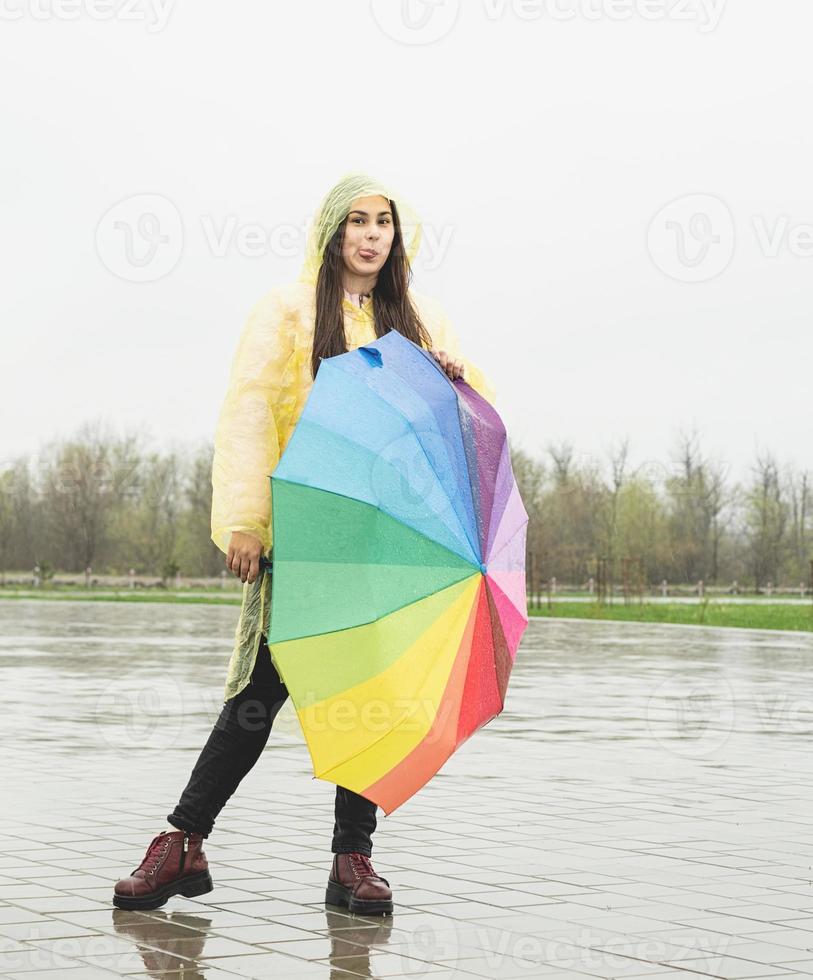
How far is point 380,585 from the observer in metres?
4.34

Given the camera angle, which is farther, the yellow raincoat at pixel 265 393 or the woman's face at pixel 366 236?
the woman's face at pixel 366 236

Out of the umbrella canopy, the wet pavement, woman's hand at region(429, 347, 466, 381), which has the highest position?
woman's hand at region(429, 347, 466, 381)

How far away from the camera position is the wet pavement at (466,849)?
14.3 ft

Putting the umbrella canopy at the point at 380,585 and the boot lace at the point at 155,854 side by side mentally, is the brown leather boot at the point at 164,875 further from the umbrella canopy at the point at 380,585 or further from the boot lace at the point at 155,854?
the umbrella canopy at the point at 380,585

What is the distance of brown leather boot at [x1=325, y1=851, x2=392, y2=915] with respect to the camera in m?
4.89

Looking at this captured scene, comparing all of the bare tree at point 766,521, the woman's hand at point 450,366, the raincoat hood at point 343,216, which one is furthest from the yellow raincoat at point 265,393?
the bare tree at point 766,521

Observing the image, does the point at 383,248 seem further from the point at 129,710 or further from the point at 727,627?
the point at 727,627

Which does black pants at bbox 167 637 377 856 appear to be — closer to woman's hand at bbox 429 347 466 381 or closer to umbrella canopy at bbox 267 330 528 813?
umbrella canopy at bbox 267 330 528 813

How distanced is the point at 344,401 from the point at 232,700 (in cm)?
110

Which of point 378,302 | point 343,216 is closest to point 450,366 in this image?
point 378,302

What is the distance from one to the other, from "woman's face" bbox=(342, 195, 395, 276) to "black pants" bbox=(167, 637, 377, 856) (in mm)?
1275

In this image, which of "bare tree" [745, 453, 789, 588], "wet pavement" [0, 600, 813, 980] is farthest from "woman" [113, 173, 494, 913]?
"bare tree" [745, 453, 789, 588]

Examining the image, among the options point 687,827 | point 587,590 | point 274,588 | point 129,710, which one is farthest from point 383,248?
point 587,590

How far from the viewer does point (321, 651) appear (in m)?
4.36
